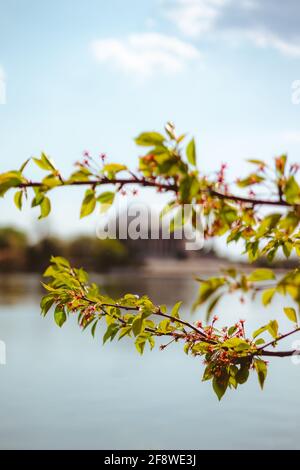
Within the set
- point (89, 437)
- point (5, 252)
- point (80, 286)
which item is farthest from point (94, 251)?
point (80, 286)

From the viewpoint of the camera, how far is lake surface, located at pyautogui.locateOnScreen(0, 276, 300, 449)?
40.7 ft

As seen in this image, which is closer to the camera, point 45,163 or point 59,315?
point 45,163

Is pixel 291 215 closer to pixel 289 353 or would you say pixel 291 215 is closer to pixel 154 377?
pixel 289 353

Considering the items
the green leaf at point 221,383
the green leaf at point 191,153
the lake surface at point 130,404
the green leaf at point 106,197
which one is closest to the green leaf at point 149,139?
the green leaf at point 191,153

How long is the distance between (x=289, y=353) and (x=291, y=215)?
89cm

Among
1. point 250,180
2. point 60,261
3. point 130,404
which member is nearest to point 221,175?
point 250,180

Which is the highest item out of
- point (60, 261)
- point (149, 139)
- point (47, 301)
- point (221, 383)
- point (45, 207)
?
point (149, 139)

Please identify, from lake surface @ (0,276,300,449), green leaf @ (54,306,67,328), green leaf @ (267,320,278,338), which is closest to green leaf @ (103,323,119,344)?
green leaf @ (54,306,67,328)

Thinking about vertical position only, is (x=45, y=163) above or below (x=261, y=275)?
above

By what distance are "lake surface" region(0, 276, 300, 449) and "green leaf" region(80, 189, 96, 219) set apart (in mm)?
10529

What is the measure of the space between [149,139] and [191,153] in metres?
0.13

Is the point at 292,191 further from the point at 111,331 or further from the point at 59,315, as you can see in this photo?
the point at 59,315

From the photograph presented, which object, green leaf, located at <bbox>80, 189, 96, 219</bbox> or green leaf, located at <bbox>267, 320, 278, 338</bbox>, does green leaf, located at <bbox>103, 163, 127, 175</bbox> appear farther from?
green leaf, located at <bbox>267, 320, 278, 338</bbox>

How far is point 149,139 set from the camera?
5.98 feet
